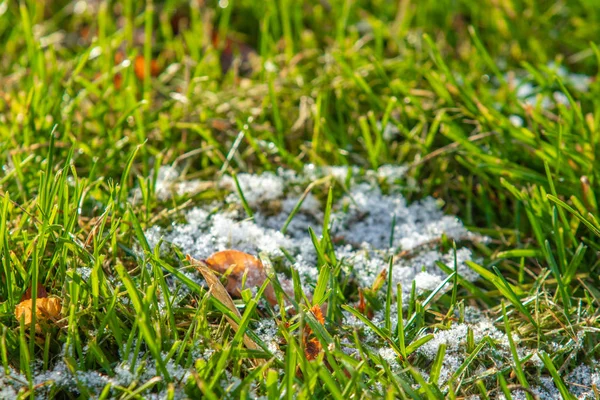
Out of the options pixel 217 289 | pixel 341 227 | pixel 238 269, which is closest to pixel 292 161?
pixel 341 227

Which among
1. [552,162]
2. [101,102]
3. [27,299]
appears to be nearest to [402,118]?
[552,162]

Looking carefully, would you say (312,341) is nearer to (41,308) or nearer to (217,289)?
(217,289)

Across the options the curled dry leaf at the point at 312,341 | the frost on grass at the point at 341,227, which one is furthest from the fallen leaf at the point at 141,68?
the curled dry leaf at the point at 312,341

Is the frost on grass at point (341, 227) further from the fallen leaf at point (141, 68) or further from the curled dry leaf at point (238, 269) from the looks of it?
the fallen leaf at point (141, 68)

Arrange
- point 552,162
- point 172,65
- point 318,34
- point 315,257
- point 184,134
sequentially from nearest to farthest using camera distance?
point 315,257 → point 552,162 → point 184,134 → point 172,65 → point 318,34

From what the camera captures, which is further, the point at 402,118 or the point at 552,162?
the point at 402,118

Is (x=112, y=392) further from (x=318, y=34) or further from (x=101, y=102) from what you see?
(x=318, y=34)
